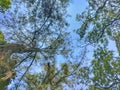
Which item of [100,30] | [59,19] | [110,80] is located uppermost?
[59,19]

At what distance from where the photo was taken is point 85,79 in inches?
507

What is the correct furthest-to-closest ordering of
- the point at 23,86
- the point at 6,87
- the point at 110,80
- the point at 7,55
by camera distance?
the point at 23,86 < the point at 6,87 < the point at 7,55 < the point at 110,80

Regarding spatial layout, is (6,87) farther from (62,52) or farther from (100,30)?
(100,30)

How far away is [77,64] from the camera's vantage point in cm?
1616

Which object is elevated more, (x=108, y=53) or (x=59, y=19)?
(x=59, y=19)

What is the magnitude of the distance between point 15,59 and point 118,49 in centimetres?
584

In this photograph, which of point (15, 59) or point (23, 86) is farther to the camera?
point (23, 86)

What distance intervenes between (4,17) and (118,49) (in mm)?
6328

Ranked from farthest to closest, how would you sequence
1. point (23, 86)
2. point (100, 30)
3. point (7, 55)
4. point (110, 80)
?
point (23, 86), point (7, 55), point (100, 30), point (110, 80)

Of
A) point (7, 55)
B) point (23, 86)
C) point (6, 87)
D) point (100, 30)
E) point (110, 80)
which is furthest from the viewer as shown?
point (23, 86)

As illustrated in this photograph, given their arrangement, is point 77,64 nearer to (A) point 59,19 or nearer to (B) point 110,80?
(A) point 59,19

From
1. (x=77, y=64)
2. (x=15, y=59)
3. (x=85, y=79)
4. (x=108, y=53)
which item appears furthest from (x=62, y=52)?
(x=108, y=53)

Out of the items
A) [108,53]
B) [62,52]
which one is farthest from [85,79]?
[62,52]

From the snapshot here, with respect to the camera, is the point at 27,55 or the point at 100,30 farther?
the point at 27,55
